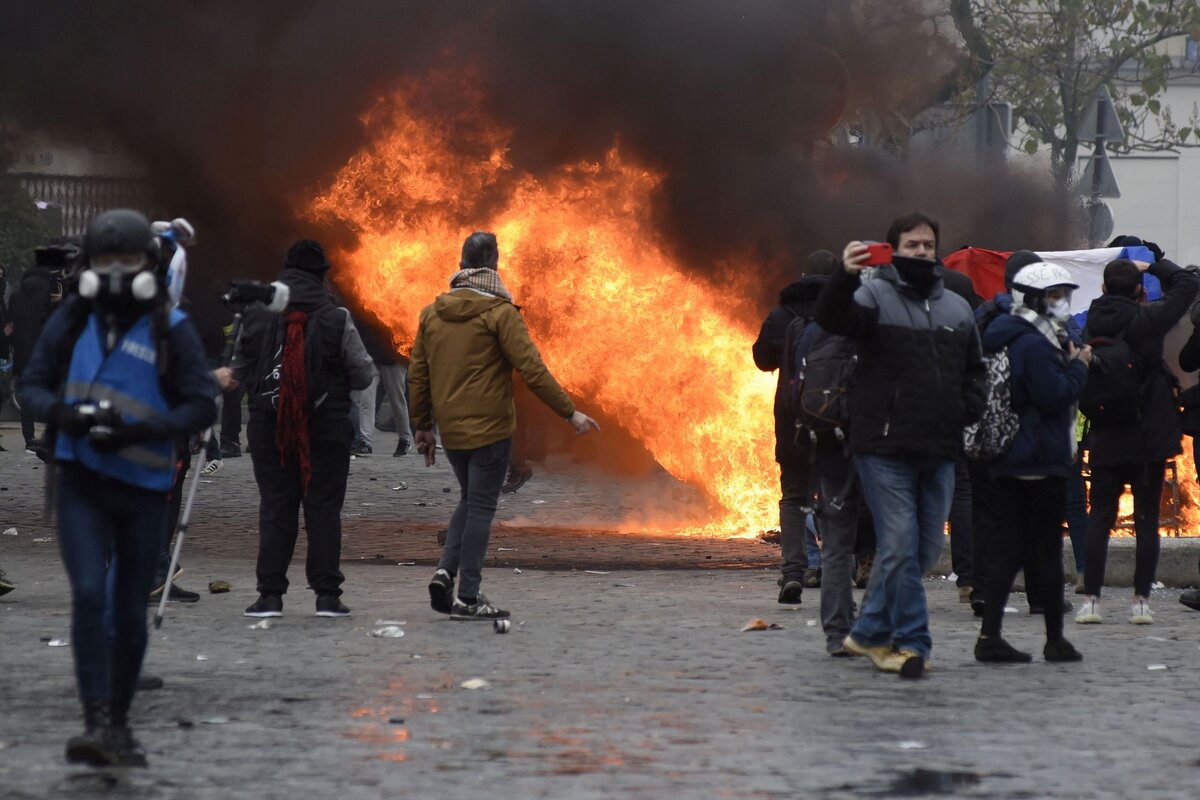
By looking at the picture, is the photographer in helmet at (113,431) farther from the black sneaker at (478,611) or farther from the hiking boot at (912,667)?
the black sneaker at (478,611)

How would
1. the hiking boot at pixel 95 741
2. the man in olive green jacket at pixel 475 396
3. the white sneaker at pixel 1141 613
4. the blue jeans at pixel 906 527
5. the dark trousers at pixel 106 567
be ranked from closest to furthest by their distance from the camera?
the hiking boot at pixel 95 741 → the dark trousers at pixel 106 567 → the blue jeans at pixel 906 527 → the man in olive green jacket at pixel 475 396 → the white sneaker at pixel 1141 613

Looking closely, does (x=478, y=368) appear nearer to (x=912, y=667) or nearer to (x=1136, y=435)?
(x=912, y=667)

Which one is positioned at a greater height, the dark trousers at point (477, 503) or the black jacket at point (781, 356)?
the black jacket at point (781, 356)

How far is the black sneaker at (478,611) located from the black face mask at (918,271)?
2553 millimetres

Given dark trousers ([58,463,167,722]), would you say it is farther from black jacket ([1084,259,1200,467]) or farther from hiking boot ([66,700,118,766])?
black jacket ([1084,259,1200,467])

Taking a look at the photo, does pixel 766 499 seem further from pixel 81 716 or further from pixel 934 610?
pixel 81 716

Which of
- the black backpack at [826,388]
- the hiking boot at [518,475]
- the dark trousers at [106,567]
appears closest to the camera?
the dark trousers at [106,567]

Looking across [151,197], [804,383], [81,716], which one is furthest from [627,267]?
[81,716]

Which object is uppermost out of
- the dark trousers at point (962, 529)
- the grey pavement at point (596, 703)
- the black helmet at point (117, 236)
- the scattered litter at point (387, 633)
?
the black helmet at point (117, 236)

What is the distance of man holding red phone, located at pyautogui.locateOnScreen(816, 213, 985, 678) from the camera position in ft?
23.1

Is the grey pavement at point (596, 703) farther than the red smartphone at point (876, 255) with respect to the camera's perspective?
No

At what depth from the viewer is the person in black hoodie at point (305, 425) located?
340 inches

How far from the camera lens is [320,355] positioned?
8672 mm

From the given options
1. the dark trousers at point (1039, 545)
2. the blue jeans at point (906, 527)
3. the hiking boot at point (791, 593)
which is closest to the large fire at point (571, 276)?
the hiking boot at point (791, 593)
